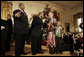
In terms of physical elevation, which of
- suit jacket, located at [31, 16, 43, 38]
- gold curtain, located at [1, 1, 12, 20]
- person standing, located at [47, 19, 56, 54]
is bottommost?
person standing, located at [47, 19, 56, 54]

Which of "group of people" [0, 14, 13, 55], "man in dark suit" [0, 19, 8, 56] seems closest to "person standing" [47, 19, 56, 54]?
"group of people" [0, 14, 13, 55]

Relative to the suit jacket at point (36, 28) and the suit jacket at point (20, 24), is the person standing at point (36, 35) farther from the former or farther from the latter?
the suit jacket at point (20, 24)

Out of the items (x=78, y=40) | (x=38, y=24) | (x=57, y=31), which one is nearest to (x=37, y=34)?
(x=38, y=24)

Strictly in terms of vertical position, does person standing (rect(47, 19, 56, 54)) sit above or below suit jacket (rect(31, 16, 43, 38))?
below

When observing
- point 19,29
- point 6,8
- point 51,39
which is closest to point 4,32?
point 19,29

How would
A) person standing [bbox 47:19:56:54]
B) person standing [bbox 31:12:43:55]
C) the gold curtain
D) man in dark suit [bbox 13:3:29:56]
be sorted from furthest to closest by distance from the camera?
the gold curtain
person standing [bbox 47:19:56:54]
person standing [bbox 31:12:43:55]
man in dark suit [bbox 13:3:29:56]

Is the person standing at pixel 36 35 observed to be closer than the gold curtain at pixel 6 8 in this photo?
Yes

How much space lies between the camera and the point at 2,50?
96.7 inches

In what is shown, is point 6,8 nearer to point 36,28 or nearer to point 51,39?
point 36,28

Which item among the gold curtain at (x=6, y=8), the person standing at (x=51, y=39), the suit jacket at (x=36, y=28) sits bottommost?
the person standing at (x=51, y=39)

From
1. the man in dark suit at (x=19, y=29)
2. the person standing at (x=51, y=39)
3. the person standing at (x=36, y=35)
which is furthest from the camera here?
the person standing at (x=51, y=39)

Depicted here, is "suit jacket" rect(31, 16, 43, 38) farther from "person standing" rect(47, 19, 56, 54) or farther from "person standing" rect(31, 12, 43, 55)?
Answer: "person standing" rect(47, 19, 56, 54)

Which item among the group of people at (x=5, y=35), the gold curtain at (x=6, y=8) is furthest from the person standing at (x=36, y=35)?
the gold curtain at (x=6, y=8)

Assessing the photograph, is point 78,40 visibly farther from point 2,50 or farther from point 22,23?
point 2,50
